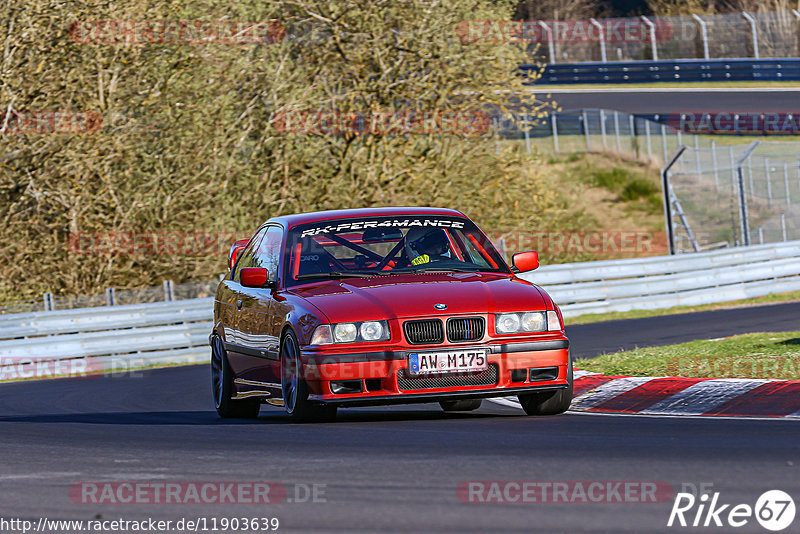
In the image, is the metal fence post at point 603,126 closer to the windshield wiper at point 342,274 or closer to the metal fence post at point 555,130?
the metal fence post at point 555,130

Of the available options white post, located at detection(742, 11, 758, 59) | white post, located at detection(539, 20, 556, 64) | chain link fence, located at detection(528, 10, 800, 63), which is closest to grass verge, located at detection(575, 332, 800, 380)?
white post, located at detection(742, 11, 758, 59)

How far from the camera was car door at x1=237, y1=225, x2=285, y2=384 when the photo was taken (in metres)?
9.38

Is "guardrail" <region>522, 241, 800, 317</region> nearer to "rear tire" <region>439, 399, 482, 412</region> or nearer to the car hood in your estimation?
"rear tire" <region>439, 399, 482, 412</region>

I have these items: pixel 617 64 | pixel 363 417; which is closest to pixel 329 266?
pixel 363 417

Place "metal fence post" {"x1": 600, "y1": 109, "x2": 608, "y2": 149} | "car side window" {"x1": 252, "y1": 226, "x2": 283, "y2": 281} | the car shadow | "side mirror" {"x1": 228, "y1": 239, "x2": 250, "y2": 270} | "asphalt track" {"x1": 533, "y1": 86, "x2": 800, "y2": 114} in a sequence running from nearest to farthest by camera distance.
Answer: the car shadow
"car side window" {"x1": 252, "y1": 226, "x2": 283, "y2": 281}
"side mirror" {"x1": 228, "y1": 239, "x2": 250, "y2": 270}
"metal fence post" {"x1": 600, "y1": 109, "x2": 608, "y2": 149}
"asphalt track" {"x1": 533, "y1": 86, "x2": 800, "y2": 114}

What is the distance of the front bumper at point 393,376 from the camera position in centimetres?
842

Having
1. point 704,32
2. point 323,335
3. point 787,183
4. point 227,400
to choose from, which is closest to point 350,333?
point 323,335

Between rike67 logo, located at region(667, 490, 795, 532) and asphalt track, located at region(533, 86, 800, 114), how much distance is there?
39.1m

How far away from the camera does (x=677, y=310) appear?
75.4 feet

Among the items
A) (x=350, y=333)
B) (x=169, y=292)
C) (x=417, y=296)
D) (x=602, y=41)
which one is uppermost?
(x=417, y=296)

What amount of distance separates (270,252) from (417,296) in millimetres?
2025

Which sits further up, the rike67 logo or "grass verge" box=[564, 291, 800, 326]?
the rike67 logo

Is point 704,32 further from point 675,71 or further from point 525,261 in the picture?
point 525,261

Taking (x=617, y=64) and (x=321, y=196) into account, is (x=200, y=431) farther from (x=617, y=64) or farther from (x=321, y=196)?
(x=617, y=64)
